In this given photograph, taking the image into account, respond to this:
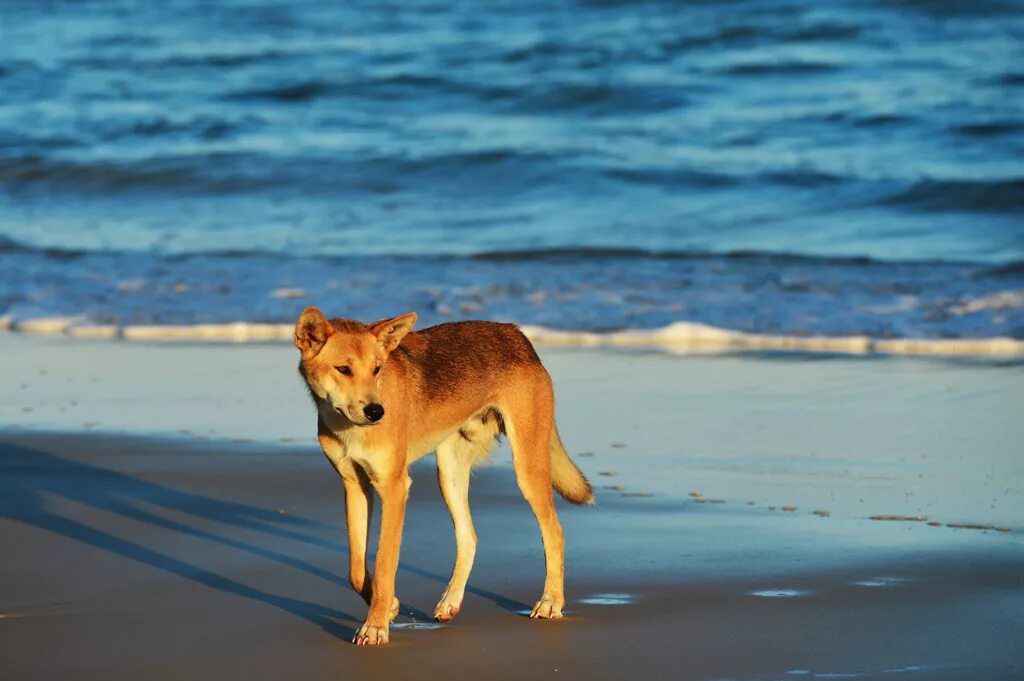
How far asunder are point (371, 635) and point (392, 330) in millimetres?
1101

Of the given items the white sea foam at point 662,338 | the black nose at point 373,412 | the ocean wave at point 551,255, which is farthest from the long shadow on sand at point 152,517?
the ocean wave at point 551,255

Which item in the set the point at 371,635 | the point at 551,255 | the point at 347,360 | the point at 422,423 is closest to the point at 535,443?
the point at 422,423

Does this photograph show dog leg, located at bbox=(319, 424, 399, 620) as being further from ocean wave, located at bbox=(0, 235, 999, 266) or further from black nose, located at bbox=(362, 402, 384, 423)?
ocean wave, located at bbox=(0, 235, 999, 266)

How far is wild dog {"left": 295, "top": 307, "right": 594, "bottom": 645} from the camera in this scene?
556cm

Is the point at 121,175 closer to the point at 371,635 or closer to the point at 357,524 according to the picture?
the point at 357,524

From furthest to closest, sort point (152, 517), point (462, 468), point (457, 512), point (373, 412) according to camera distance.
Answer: point (152, 517)
point (462, 468)
point (457, 512)
point (373, 412)

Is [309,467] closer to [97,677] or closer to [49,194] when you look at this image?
[97,677]

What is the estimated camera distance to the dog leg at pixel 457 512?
19.4 feet

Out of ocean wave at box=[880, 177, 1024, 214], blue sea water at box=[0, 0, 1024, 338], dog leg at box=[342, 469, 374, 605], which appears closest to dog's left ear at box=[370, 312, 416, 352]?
dog leg at box=[342, 469, 374, 605]

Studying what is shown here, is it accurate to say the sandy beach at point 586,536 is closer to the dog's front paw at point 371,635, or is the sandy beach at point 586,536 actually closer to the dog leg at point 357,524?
the dog's front paw at point 371,635

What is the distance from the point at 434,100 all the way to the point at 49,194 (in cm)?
835

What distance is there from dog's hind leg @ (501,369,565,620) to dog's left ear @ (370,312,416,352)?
0.63m

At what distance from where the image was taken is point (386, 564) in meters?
5.61

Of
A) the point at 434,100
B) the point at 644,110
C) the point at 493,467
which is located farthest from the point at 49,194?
the point at 493,467
